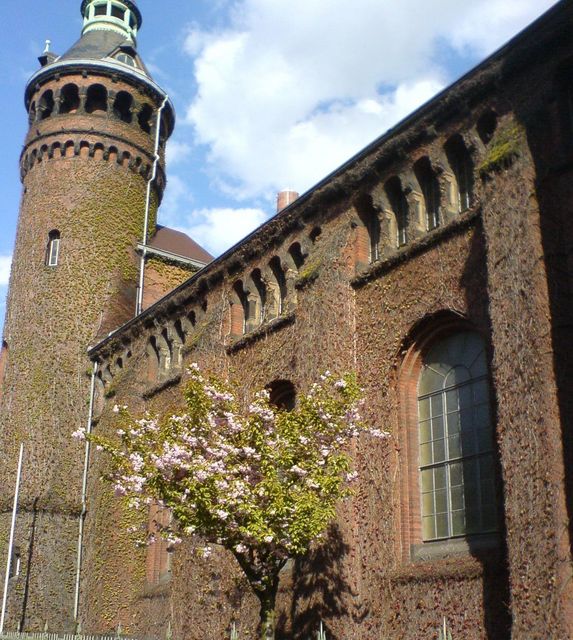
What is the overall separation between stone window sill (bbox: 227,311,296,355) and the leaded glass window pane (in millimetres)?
4282

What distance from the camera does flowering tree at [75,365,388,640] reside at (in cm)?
1365

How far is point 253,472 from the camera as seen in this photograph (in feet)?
47.0

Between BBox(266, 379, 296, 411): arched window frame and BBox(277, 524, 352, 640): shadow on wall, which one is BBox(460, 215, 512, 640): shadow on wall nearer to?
BBox(277, 524, 352, 640): shadow on wall

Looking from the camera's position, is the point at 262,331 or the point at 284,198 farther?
the point at 284,198

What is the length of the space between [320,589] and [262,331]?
6.67m

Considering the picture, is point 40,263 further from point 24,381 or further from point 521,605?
point 521,605

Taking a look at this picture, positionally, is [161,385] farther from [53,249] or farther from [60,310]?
[53,249]

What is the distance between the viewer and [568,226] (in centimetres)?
1358

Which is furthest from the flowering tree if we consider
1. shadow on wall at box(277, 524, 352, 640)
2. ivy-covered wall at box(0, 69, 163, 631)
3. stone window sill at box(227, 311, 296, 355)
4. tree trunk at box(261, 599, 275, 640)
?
ivy-covered wall at box(0, 69, 163, 631)

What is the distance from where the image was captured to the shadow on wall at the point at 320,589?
621 inches

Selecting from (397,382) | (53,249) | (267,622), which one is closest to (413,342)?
(397,382)

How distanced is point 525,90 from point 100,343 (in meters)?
18.3

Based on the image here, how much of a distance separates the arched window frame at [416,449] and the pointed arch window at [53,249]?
17.9m

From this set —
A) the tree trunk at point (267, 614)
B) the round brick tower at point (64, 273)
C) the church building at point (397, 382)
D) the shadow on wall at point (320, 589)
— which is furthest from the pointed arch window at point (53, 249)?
the tree trunk at point (267, 614)
